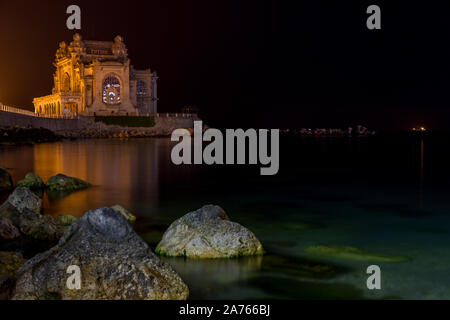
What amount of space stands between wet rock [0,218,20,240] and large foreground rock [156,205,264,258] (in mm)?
3431

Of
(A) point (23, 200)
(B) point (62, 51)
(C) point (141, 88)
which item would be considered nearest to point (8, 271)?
(A) point (23, 200)

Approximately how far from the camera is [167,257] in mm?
9688

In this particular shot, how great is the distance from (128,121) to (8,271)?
7794 centimetres

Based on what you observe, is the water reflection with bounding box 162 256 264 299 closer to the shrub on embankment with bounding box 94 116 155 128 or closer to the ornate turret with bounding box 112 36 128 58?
the shrub on embankment with bounding box 94 116 155 128

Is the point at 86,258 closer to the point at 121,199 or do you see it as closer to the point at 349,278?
the point at 349,278

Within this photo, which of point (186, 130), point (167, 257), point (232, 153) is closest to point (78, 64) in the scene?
point (186, 130)

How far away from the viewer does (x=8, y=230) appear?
1109 cm

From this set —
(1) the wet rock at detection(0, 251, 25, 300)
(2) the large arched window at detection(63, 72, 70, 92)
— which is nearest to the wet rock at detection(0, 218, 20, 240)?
(1) the wet rock at detection(0, 251, 25, 300)

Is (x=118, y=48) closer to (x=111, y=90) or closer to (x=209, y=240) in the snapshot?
(x=111, y=90)

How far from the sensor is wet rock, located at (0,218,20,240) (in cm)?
1101

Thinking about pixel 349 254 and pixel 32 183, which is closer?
pixel 349 254

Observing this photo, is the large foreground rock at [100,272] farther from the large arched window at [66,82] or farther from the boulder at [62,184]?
the large arched window at [66,82]

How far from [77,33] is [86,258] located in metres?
95.0

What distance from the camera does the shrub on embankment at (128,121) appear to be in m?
83.0
